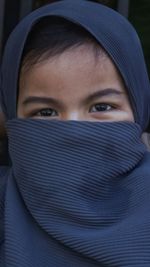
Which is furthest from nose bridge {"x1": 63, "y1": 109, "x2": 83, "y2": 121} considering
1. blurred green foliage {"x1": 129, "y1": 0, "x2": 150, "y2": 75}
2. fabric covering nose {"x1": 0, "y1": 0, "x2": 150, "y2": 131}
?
blurred green foliage {"x1": 129, "y1": 0, "x2": 150, "y2": 75}

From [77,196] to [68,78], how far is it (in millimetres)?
231

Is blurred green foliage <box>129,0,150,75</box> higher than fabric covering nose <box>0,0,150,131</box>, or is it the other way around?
blurred green foliage <box>129,0,150,75</box>

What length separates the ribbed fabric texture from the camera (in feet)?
3.78

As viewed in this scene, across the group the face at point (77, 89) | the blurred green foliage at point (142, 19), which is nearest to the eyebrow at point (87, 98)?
the face at point (77, 89)

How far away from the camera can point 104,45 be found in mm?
1277

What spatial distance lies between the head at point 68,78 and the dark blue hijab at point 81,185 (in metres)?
0.02

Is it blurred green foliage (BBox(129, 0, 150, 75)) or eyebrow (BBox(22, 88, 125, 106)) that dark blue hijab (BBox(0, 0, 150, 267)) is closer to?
eyebrow (BBox(22, 88, 125, 106))

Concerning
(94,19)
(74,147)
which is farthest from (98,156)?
(94,19)

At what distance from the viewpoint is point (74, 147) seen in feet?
4.02

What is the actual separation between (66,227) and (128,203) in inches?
4.9

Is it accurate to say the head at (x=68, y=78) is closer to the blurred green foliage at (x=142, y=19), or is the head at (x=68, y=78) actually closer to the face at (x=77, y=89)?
the face at (x=77, y=89)

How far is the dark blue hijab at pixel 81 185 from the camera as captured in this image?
3.78 ft

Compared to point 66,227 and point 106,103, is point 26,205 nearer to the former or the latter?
point 66,227

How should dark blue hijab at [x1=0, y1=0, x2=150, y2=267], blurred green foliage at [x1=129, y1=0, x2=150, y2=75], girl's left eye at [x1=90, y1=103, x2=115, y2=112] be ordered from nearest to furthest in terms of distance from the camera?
dark blue hijab at [x1=0, y1=0, x2=150, y2=267] < girl's left eye at [x1=90, y1=103, x2=115, y2=112] < blurred green foliage at [x1=129, y1=0, x2=150, y2=75]
